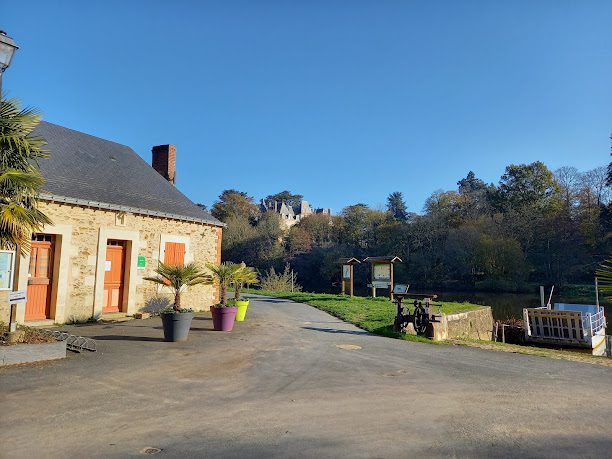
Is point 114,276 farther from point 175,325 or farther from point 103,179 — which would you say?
point 175,325

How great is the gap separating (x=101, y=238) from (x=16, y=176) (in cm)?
492

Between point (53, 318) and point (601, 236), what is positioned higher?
point (601, 236)

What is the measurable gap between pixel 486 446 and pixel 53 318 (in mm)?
10492

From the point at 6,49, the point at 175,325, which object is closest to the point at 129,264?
the point at 175,325

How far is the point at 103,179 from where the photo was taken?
12.8m

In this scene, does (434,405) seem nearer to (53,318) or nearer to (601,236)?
(53,318)

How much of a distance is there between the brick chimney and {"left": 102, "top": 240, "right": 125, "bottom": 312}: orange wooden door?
5530 mm

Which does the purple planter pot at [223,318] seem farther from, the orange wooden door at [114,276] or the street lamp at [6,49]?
the street lamp at [6,49]

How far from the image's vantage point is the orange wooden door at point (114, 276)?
11945 millimetres

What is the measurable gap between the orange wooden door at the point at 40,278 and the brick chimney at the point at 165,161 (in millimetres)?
6945

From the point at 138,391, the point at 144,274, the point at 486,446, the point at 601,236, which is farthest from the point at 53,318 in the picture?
the point at 601,236

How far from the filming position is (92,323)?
11.2 meters

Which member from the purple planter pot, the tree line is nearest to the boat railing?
the purple planter pot

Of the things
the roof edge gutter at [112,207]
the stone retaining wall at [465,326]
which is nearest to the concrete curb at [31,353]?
the roof edge gutter at [112,207]
